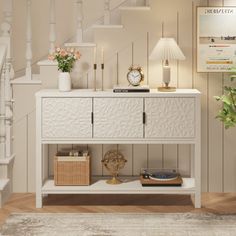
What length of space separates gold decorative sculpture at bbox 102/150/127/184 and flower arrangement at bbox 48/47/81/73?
74 cm

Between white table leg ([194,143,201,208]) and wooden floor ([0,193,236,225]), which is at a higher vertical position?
A: white table leg ([194,143,201,208])

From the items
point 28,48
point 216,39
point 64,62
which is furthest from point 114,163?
point 216,39

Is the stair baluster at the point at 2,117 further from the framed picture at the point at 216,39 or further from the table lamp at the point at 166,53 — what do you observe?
the framed picture at the point at 216,39

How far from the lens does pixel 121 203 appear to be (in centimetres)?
491

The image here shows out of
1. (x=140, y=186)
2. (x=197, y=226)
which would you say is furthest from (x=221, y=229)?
(x=140, y=186)

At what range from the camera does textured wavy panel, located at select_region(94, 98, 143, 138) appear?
474cm

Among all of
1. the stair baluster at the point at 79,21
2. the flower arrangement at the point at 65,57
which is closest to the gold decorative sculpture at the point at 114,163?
the flower arrangement at the point at 65,57

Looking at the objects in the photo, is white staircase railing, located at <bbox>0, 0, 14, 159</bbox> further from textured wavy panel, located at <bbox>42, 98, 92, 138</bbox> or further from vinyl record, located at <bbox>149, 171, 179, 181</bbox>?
vinyl record, located at <bbox>149, 171, 179, 181</bbox>

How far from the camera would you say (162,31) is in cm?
508

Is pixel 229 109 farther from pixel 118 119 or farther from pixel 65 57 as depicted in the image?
pixel 65 57

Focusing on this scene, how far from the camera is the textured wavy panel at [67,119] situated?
4.74 meters

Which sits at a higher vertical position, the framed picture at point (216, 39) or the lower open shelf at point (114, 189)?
the framed picture at point (216, 39)

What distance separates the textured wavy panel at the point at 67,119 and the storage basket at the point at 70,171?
0.23 m

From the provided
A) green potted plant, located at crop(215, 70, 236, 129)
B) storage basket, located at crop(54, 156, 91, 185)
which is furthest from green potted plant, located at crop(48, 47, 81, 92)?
green potted plant, located at crop(215, 70, 236, 129)
